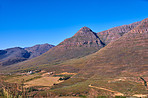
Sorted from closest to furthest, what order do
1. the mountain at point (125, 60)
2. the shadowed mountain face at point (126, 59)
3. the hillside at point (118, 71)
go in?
the hillside at point (118, 71)
the mountain at point (125, 60)
the shadowed mountain face at point (126, 59)

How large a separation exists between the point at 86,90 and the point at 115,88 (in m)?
10.7

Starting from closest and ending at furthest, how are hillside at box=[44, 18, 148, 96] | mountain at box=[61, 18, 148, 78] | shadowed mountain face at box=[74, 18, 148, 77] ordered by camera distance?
hillside at box=[44, 18, 148, 96]
mountain at box=[61, 18, 148, 78]
shadowed mountain face at box=[74, 18, 148, 77]

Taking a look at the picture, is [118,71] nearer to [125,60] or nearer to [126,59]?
[125,60]

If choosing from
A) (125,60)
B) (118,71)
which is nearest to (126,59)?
(125,60)

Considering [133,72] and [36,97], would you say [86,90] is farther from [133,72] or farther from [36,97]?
[133,72]

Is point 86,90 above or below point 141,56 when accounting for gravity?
below

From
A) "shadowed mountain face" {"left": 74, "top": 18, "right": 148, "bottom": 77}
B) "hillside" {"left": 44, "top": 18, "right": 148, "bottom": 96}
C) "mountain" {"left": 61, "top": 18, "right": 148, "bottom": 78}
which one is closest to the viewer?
"hillside" {"left": 44, "top": 18, "right": 148, "bottom": 96}

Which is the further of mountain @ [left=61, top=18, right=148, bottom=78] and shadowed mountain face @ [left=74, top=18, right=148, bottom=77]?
shadowed mountain face @ [left=74, top=18, right=148, bottom=77]

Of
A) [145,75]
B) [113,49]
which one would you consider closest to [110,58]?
[113,49]

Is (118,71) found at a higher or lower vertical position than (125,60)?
lower

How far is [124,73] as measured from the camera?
7519cm

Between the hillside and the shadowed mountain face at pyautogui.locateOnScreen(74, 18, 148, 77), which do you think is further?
the shadowed mountain face at pyautogui.locateOnScreen(74, 18, 148, 77)

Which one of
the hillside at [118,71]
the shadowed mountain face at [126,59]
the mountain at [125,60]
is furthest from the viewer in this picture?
the shadowed mountain face at [126,59]

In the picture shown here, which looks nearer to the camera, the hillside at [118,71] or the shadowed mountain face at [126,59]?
the hillside at [118,71]
